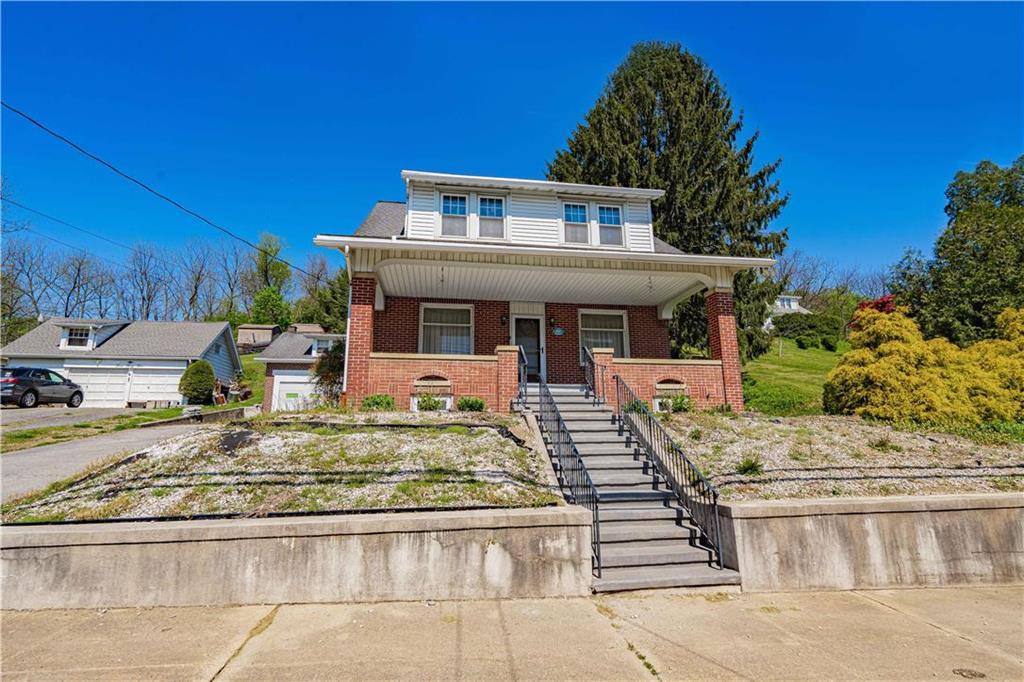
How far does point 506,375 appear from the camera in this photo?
32.7 ft

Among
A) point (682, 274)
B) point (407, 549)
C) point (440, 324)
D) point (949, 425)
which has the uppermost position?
point (682, 274)

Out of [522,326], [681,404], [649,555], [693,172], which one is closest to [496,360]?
[522,326]

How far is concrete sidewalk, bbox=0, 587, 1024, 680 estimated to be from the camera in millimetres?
3133

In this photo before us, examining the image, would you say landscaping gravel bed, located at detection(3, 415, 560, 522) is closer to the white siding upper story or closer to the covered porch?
the covered porch

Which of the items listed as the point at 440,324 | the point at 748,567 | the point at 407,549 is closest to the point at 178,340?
the point at 440,324

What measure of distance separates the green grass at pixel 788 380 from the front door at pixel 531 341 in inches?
237

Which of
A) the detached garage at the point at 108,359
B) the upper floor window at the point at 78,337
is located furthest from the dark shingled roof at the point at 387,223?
the upper floor window at the point at 78,337

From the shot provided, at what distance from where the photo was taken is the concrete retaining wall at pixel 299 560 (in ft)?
13.6

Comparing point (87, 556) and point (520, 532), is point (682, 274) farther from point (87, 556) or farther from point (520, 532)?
point (87, 556)

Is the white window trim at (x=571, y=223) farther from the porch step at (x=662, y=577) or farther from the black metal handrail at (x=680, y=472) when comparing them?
the porch step at (x=662, y=577)

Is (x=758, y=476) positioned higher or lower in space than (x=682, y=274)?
lower

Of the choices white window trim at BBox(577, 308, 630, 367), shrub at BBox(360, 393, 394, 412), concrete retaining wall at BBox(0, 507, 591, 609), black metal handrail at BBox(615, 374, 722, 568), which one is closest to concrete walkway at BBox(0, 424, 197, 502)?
concrete retaining wall at BBox(0, 507, 591, 609)

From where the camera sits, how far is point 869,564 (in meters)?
4.98

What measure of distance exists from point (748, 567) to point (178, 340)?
30.2 meters
